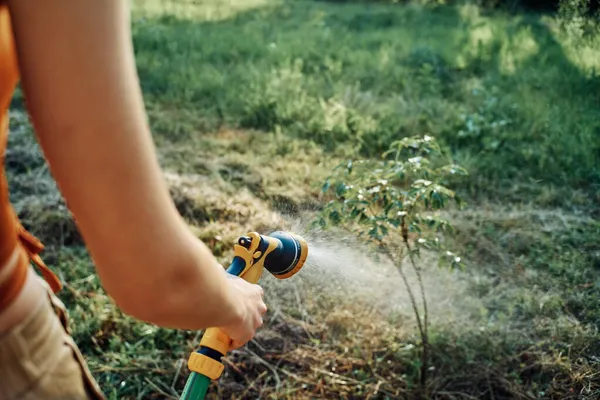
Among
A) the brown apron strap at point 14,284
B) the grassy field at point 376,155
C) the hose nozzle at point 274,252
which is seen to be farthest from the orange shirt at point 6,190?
the grassy field at point 376,155

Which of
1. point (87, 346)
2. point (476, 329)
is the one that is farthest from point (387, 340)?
point (87, 346)

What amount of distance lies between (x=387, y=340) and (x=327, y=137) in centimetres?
176

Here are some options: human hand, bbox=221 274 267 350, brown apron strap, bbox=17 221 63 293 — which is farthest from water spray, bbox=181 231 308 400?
brown apron strap, bbox=17 221 63 293

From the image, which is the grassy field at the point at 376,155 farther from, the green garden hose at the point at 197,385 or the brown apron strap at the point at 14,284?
the brown apron strap at the point at 14,284

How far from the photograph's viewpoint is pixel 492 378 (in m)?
2.40

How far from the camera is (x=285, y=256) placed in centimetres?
159

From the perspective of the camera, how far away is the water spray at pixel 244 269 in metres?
1.32

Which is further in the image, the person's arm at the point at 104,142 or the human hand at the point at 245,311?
the human hand at the point at 245,311

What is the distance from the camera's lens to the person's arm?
0.77 m

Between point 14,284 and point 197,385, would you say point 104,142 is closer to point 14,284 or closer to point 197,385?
point 14,284

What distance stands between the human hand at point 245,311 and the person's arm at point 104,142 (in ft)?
0.53

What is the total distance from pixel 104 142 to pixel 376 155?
320cm

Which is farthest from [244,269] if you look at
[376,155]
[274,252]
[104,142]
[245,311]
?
[376,155]

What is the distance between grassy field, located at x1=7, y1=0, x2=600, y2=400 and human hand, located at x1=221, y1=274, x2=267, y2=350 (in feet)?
4.43
